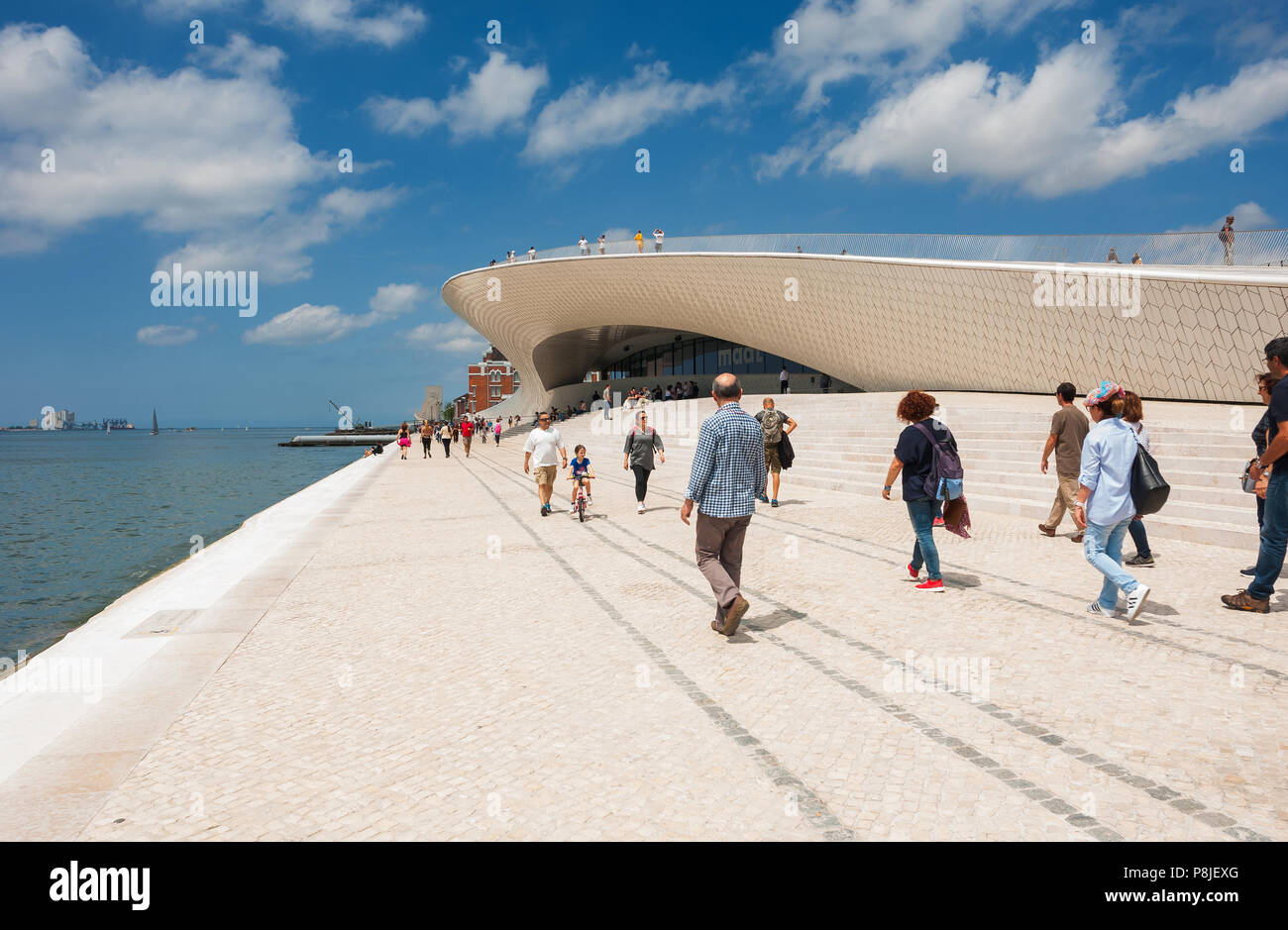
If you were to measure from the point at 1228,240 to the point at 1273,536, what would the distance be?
701 inches

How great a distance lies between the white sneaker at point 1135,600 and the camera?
185 inches

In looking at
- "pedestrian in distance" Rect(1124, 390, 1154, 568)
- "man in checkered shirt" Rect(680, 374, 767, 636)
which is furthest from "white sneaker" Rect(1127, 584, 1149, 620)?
"man in checkered shirt" Rect(680, 374, 767, 636)

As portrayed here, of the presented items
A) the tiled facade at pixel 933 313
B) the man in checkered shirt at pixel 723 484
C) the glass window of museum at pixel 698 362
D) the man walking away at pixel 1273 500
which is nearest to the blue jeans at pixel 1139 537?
the man walking away at pixel 1273 500

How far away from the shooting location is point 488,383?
128250 millimetres

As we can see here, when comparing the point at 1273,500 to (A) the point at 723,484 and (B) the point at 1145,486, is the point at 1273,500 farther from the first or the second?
(A) the point at 723,484

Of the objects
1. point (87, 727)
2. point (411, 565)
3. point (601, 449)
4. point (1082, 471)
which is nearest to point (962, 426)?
point (1082, 471)

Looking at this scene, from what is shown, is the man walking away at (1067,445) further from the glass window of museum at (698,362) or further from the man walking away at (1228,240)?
the glass window of museum at (698,362)

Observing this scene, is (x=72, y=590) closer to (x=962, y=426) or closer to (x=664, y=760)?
(x=664, y=760)

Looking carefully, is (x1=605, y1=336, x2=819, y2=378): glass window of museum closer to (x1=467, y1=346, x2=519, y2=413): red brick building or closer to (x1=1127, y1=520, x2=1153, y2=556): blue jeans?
(x1=1127, y1=520, x2=1153, y2=556): blue jeans

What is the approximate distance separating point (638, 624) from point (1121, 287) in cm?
1852

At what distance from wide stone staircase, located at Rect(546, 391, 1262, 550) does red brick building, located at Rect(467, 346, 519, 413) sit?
10707 cm

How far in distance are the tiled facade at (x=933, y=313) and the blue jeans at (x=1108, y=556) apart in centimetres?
1293

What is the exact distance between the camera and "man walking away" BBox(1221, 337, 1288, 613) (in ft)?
15.2

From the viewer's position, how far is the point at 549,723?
340 centimetres
